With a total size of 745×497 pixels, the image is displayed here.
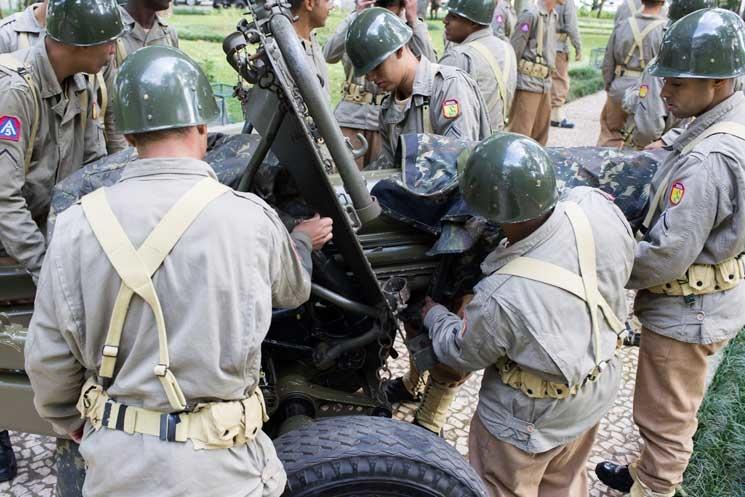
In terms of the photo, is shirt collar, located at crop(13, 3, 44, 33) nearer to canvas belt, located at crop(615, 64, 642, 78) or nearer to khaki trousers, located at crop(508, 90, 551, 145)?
canvas belt, located at crop(615, 64, 642, 78)

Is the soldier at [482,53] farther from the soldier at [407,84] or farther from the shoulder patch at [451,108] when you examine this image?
the shoulder patch at [451,108]

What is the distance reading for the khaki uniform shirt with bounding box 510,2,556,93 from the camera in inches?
292

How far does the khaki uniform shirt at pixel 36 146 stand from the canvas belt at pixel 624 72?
4975 millimetres

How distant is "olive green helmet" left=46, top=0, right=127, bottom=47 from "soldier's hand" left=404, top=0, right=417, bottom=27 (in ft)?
8.28

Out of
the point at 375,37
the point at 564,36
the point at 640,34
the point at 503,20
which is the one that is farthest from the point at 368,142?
the point at 564,36

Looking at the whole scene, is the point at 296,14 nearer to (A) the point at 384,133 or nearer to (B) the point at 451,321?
(A) the point at 384,133

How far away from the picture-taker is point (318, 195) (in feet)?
7.22

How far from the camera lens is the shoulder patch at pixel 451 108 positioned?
3215 millimetres

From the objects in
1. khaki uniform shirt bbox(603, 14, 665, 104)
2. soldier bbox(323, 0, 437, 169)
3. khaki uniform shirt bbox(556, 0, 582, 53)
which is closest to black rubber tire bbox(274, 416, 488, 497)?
soldier bbox(323, 0, 437, 169)

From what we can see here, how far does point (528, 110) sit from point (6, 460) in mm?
6242

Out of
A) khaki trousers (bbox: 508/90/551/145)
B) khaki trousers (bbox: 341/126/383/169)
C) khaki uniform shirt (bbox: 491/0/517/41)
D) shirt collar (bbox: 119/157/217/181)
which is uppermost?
shirt collar (bbox: 119/157/217/181)

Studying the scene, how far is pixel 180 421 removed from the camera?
1.69 m

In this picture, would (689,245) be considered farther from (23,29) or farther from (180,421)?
(23,29)

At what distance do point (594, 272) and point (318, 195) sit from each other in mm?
940
